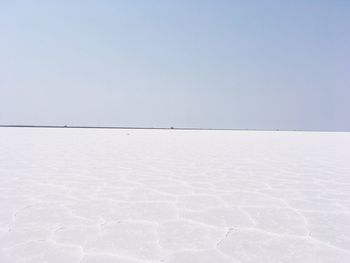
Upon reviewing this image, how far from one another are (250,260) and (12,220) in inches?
49.7

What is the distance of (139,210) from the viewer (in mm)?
1973

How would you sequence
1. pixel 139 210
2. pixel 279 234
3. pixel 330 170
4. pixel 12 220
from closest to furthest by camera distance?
pixel 279 234, pixel 12 220, pixel 139 210, pixel 330 170

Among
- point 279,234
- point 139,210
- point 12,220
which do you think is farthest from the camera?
point 139,210

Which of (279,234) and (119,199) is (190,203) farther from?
(279,234)

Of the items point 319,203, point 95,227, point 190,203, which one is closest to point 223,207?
point 190,203

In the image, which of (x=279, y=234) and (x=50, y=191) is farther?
(x=50, y=191)

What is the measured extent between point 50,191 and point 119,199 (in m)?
0.61

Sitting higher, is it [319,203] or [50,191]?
[319,203]

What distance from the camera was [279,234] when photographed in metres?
1.58

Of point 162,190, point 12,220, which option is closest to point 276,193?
point 162,190

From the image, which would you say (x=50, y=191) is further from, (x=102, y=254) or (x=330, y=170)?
(x=330, y=170)

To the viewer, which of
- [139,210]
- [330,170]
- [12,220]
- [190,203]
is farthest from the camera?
[330,170]

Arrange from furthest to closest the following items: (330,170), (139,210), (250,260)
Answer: (330,170) < (139,210) < (250,260)

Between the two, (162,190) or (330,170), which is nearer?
(162,190)
